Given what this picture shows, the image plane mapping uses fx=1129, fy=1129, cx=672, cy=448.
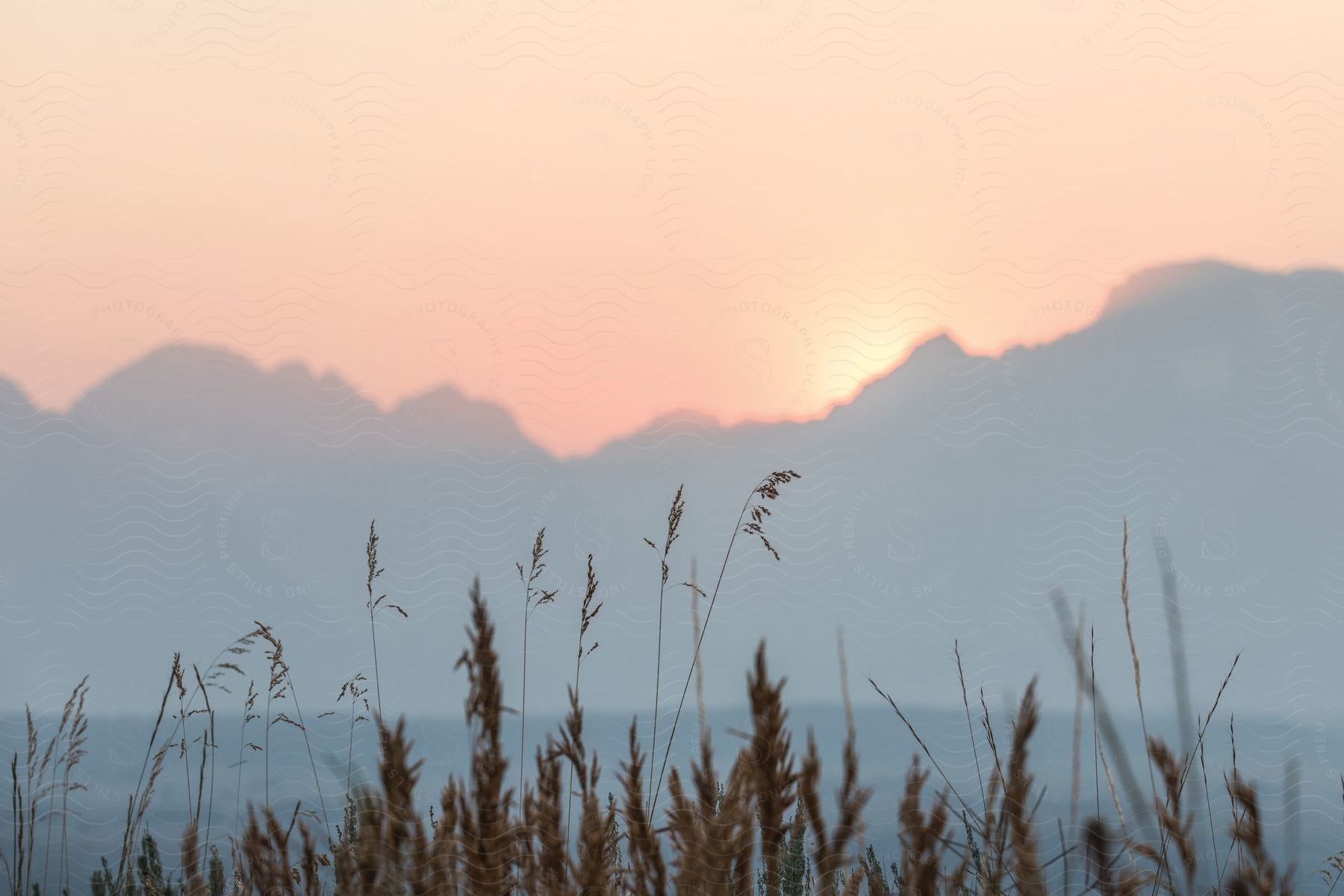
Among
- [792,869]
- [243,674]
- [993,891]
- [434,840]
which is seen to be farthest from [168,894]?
[993,891]

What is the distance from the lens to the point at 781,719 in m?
1.51

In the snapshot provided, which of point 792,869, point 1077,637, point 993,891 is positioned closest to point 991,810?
point 993,891

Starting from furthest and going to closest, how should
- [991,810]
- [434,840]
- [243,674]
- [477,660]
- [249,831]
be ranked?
1. [243,674]
2. [249,831]
3. [991,810]
4. [434,840]
5. [477,660]

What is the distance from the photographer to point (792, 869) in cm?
237

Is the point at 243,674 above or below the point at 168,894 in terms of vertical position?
above

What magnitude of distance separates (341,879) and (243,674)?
2.38m

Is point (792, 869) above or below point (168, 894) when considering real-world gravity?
above

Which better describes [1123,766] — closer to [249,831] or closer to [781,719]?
[781,719]

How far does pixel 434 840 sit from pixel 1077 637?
0.99 metres

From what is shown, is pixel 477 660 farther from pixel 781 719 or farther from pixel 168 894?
pixel 168 894

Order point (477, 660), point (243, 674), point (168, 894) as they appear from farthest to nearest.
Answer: point (243, 674)
point (168, 894)
point (477, 660)

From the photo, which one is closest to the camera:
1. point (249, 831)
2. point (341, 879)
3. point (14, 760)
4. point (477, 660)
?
point (477, 660)

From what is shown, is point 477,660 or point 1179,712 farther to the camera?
point 1179,712

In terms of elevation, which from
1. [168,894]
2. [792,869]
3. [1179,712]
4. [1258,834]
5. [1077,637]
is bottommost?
[168,894]
